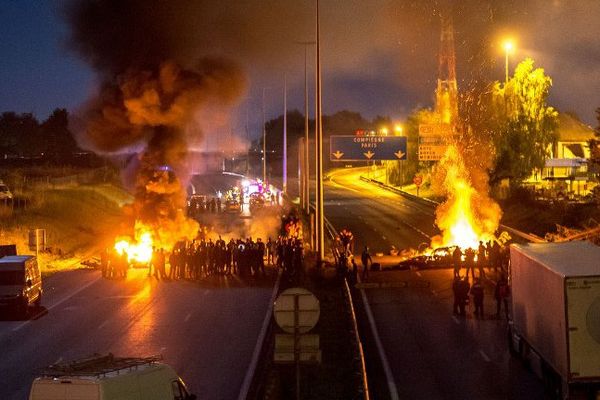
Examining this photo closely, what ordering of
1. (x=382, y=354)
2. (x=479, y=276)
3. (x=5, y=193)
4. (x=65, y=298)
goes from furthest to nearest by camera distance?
(x=5, y=193), (x=479, y=276), (x=65, y=298), (x=382, y=354)

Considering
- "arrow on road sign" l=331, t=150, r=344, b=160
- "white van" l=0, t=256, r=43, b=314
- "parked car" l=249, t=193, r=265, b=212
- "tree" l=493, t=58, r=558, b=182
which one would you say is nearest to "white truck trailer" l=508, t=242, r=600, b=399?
"white van" l=0, t=256, r=43, b=314

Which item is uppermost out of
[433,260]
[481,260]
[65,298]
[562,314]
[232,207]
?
[232,207]

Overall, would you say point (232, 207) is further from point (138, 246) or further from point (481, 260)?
point (481, 260)

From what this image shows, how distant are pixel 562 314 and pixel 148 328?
38.4 ft

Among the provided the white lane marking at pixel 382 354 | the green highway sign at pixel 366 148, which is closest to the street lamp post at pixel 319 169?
the white lane marking at pixel 382 354

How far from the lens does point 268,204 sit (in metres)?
75.4

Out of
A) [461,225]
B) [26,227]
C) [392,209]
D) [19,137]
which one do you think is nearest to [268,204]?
[392,209]

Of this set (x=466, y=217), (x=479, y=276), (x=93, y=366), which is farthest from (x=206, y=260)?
(x=93, y=366)

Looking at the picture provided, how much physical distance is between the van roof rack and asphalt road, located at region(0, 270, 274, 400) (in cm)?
457

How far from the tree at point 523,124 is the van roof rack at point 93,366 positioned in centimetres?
5805

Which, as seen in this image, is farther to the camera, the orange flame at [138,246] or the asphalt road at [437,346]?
the orange flame at [138,246]

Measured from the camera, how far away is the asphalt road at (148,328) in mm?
17859

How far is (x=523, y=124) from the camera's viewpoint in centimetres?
6919

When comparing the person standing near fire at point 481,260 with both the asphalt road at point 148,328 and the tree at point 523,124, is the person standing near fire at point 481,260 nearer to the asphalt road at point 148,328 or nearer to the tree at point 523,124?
the asphalt road at point 148,328
